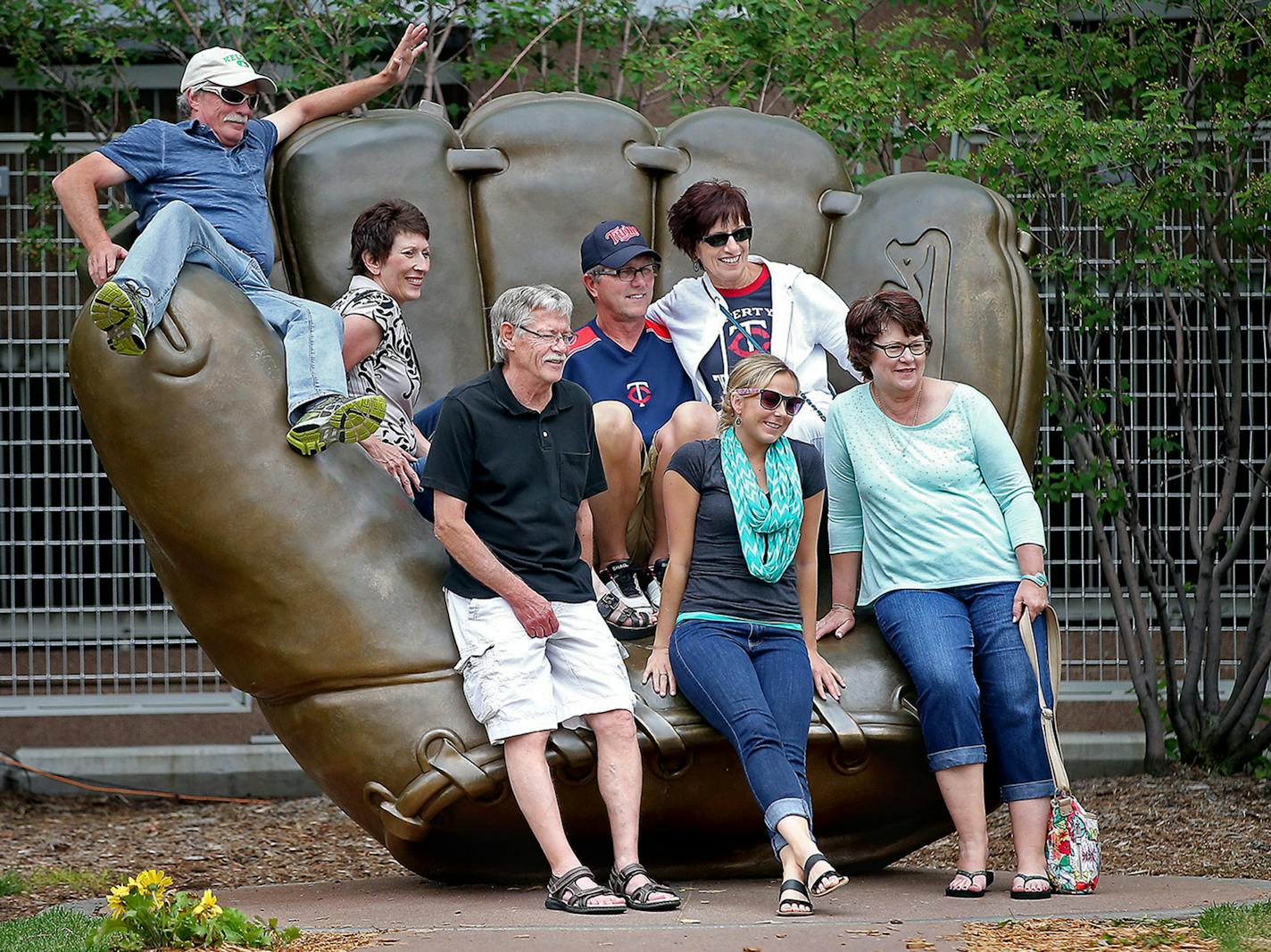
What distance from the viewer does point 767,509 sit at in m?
4.40

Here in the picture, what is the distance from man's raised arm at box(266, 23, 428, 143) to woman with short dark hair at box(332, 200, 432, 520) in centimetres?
55

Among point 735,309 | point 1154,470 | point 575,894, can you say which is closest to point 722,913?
point 575,894

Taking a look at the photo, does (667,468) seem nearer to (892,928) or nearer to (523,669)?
(523,669)

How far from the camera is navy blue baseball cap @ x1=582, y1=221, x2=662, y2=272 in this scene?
15.9 feet

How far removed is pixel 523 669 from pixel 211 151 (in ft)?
5.81

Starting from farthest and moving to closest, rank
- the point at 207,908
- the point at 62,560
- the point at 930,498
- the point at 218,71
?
the point at 62,560
the point at 218,71
the point at 930,498
the point at 207,908

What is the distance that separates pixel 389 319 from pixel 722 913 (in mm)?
1860

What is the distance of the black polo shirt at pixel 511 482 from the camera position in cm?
423

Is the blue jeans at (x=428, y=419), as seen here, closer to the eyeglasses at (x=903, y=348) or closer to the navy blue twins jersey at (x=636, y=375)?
the navy blue twins jersey at (x=636, y=375)

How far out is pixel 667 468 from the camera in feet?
14.8

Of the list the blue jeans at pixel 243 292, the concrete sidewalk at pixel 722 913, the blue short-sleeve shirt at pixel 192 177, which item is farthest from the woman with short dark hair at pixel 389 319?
the concrete sidewalk at pixel 722 913

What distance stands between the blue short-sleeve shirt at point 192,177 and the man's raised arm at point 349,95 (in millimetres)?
449

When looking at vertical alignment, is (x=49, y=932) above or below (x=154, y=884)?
below

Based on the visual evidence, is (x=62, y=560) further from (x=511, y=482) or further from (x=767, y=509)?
(x=767, y=509)
